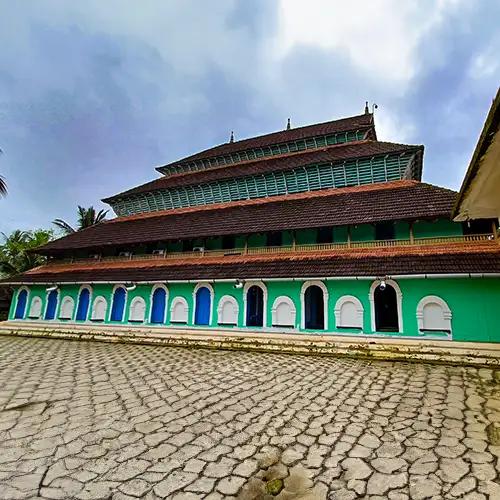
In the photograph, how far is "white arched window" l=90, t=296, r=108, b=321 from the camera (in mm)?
15539

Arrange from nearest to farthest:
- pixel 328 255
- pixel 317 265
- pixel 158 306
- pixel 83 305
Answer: pixel 317 265
pixel 328 255
pixel 158 306
pixel 83 305

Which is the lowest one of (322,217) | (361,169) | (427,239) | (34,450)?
(34,450)

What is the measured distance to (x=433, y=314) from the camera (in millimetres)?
10227

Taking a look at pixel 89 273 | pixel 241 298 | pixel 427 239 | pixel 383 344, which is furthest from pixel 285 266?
pixel 89 273

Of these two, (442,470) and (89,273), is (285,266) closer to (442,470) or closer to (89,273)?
(442,470)

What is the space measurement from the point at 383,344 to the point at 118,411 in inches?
323

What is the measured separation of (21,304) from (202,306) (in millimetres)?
11785

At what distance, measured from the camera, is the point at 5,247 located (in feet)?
97.1

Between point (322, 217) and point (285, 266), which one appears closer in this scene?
point (285, 266)

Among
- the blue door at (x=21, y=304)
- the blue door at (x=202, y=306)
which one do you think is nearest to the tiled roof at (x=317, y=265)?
the blue door at (x=202, y=306)

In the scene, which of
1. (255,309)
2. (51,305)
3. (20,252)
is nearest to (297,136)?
(255,309)

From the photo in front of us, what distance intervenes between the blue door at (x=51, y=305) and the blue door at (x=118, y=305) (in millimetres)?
4055

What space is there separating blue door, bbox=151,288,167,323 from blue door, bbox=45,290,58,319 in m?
6.45

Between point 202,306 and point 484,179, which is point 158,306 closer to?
point 202,306
